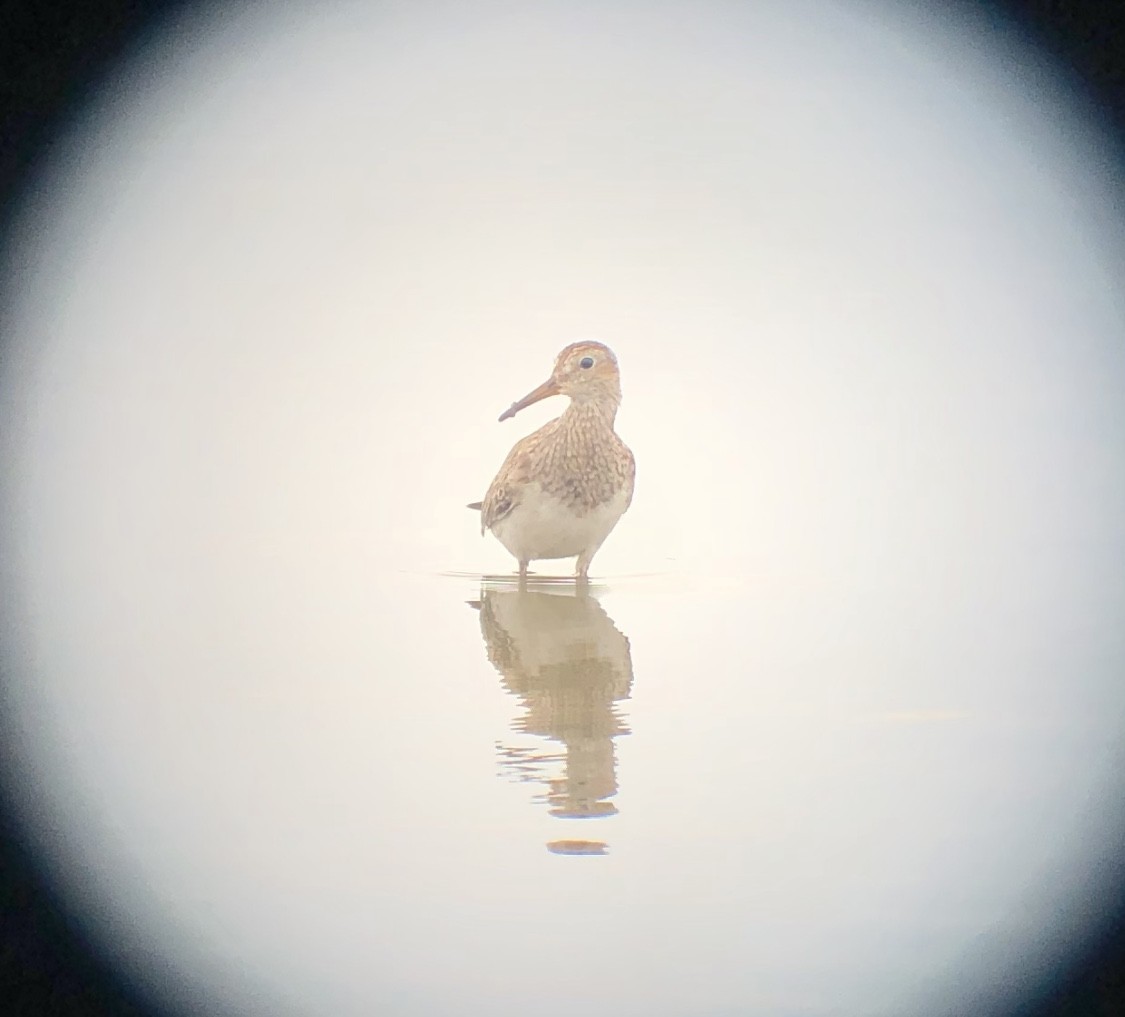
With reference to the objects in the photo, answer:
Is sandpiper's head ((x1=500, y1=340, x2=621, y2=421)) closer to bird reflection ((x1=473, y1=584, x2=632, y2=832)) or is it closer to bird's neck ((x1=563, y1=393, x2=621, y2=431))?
bird's neck ((x1=563, y1=393, x2=621, y2=431))

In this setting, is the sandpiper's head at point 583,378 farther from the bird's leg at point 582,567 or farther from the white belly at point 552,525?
the bird's leg at point 582,567

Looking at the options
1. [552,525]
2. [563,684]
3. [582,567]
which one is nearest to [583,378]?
[552,525]

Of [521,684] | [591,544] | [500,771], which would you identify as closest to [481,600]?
[591,544]

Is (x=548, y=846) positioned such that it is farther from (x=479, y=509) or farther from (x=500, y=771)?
(x=479, y=509)

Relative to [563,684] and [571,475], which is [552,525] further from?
[563,684]

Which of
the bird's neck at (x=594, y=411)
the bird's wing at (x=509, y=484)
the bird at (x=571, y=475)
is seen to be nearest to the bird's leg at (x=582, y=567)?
the bird at (x=571, y=475)

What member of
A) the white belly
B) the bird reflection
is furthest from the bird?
the bird reflection

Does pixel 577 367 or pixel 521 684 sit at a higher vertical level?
pixel 577 367
